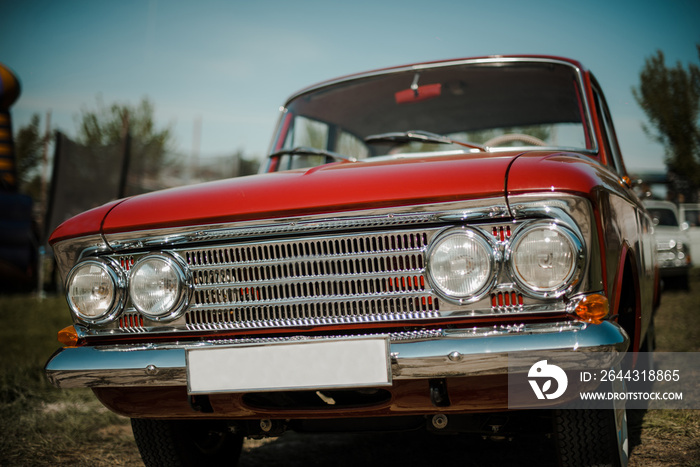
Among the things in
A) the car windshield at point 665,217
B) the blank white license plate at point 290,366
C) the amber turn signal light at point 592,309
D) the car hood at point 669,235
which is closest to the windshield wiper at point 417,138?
the amber turn signal light at point 592,309

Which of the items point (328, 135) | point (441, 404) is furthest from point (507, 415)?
point (328, 135)

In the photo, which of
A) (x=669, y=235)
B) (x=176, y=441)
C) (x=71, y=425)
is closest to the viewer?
(x=176, y=441)

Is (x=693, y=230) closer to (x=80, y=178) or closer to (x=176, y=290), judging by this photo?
(x=80, y=178)

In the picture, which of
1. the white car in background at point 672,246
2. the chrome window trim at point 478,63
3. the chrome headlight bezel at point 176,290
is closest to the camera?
the chrome headlight bezel at point 176,290

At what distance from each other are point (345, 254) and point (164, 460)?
3.63ft

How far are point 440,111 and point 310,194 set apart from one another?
6.84 feet

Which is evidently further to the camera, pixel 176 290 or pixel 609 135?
pixel 609 135

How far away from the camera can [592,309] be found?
1.72 meters

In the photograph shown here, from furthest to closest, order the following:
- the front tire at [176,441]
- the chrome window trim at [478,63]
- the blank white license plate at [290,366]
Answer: the chrome window trim at [478,63]
the front tire at [176,441]
the blank white license plate at [290,366]

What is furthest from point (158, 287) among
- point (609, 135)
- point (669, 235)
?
point (669, 235)

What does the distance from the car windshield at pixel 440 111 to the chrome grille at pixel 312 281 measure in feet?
3.74

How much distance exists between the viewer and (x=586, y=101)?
3123 mm

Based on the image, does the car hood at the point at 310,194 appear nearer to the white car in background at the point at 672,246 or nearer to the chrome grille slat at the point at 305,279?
the chrome grille slat at the point at 305,279

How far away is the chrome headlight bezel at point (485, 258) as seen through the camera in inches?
70.5
